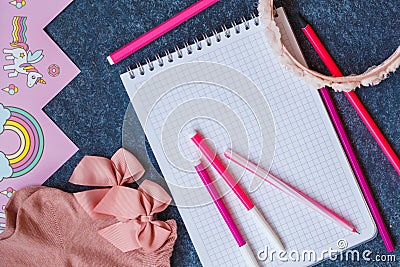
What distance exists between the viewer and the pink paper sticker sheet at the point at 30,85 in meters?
0.73

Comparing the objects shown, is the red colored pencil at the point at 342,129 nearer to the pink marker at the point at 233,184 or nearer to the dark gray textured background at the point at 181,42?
the dark gray textured background at the point at 181,42

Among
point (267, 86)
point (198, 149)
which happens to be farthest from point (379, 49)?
point (198, 149)

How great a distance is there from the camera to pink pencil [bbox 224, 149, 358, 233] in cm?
72

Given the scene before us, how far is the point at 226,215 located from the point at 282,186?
82 mm

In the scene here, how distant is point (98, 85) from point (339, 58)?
321 millimetres

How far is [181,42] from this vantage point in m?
0.73

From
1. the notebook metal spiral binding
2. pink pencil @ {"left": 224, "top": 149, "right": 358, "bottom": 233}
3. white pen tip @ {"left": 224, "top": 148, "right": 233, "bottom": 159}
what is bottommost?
pink pencil @ {"left": 224, "top": 149, "right": 358, "bottom": 233}

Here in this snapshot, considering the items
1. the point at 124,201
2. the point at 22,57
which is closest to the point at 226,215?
the point at 124,201

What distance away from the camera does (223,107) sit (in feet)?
2.37

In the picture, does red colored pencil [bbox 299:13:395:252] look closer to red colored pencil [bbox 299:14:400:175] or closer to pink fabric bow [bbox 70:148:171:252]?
red colored pencil [bbox 299:14:400:175]

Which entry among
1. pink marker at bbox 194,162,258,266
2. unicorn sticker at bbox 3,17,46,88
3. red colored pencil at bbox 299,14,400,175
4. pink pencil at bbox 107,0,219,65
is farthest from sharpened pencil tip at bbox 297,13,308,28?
unicorn sticker at bbox 3,17,46,88

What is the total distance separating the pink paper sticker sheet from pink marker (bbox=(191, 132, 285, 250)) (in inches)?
6.7

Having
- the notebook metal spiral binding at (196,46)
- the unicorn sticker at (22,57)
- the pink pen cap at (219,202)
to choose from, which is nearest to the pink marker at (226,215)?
the pink pen cap at (219,202)

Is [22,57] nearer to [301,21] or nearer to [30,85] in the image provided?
[30,85]
